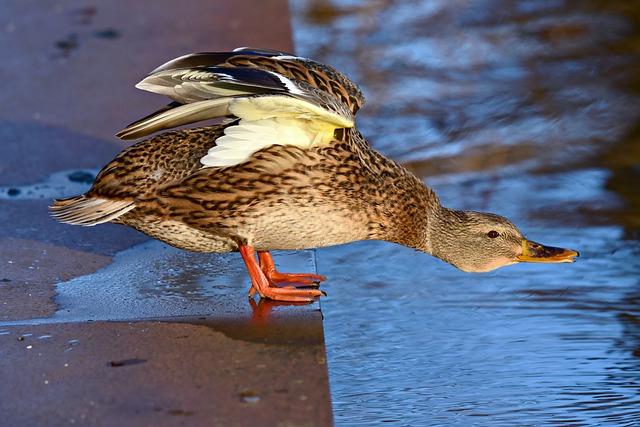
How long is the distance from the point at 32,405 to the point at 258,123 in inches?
57.7

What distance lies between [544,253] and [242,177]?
1348 mm

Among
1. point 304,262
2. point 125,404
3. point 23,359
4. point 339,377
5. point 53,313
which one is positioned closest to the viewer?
point 125,404

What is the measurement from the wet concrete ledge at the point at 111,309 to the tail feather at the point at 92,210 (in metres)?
0.30

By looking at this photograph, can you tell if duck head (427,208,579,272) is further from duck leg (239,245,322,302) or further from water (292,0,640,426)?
duck leg (239,245,322,302)

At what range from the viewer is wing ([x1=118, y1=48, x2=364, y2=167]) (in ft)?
14.7

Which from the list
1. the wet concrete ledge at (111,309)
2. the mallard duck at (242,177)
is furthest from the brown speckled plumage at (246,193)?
the wet concrete ledge at (111,309)

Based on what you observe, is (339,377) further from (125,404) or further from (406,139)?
(406,139)

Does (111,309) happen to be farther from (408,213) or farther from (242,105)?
(408,213)

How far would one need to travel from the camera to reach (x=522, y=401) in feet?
15.1

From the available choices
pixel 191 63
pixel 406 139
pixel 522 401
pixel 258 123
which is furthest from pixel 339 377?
pixel 406 139

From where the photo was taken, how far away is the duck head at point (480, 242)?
5129mm

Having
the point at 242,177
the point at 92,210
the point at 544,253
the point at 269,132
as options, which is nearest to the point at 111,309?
the point at 92,210

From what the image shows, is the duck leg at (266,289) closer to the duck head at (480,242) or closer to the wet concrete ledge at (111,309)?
the wet concrete ledge at (111,309)

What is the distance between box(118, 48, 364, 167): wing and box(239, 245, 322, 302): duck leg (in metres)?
0.39
